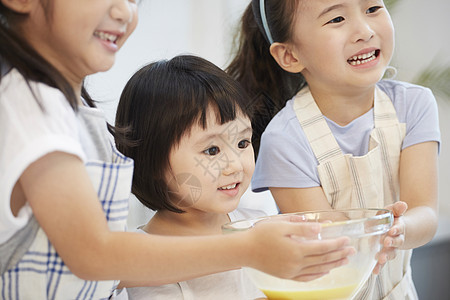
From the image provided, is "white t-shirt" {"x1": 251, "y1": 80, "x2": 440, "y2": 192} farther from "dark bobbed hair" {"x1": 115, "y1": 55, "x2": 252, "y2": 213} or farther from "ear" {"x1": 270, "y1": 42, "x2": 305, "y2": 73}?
"dark bobbed hair" {"x1": 115, "y1": 55, "x2": 252, "y2": 213}

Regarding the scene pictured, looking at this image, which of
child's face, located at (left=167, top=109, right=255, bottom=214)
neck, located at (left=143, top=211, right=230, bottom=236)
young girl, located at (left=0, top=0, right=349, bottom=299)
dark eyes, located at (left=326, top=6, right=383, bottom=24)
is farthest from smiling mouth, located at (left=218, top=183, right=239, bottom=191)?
dark eyes, located at (left=326, top=6, right=383, bottom=24)

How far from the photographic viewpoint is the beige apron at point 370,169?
1352 millimetres

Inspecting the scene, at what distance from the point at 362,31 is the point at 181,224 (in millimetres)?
570

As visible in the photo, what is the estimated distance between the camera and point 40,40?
0.84 m

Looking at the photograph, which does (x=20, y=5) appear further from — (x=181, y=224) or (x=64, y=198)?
(x=181, y=224)

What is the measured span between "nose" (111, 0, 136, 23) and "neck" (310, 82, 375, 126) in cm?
68

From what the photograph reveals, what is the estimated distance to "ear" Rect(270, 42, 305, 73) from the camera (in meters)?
1.42

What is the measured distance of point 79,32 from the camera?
81 cm

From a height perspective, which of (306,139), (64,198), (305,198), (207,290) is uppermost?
(64,198)

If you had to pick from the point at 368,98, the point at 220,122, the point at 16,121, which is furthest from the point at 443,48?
the point at 16,121

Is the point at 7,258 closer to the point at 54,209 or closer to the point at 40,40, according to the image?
the point at 54,209

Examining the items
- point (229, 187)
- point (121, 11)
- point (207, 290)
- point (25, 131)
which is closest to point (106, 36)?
point (121, 11)

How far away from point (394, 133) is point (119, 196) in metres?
0.76

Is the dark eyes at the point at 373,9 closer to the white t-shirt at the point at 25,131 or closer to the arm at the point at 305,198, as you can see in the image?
the arm at the point at 305,198
